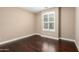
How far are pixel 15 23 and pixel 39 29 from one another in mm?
394

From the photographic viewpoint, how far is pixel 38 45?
142 cm

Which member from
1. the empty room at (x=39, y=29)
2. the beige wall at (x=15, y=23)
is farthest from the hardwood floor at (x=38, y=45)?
the beige wall at (x=15, y=23)

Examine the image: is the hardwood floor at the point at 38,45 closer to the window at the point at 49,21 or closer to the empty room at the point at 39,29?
the empty room at the point at 39,29

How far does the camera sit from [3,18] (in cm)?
136

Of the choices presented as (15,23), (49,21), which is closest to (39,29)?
(49,21)

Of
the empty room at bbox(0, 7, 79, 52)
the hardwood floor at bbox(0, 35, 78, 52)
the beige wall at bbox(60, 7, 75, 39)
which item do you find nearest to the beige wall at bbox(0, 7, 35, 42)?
the empty room at bbox(0, 7, 79, 52)

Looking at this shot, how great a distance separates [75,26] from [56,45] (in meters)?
0.42

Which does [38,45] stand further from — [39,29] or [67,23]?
[67,23]

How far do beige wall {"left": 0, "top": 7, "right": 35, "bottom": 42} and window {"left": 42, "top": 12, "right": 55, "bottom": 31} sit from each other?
0.18m

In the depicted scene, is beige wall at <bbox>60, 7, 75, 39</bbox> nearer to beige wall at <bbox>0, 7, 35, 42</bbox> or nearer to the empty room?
the empty room

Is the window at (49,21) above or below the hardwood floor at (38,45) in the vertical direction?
above

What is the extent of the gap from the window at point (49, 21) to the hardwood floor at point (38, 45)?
0.18 metres

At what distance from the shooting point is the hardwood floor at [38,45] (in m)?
1.40
